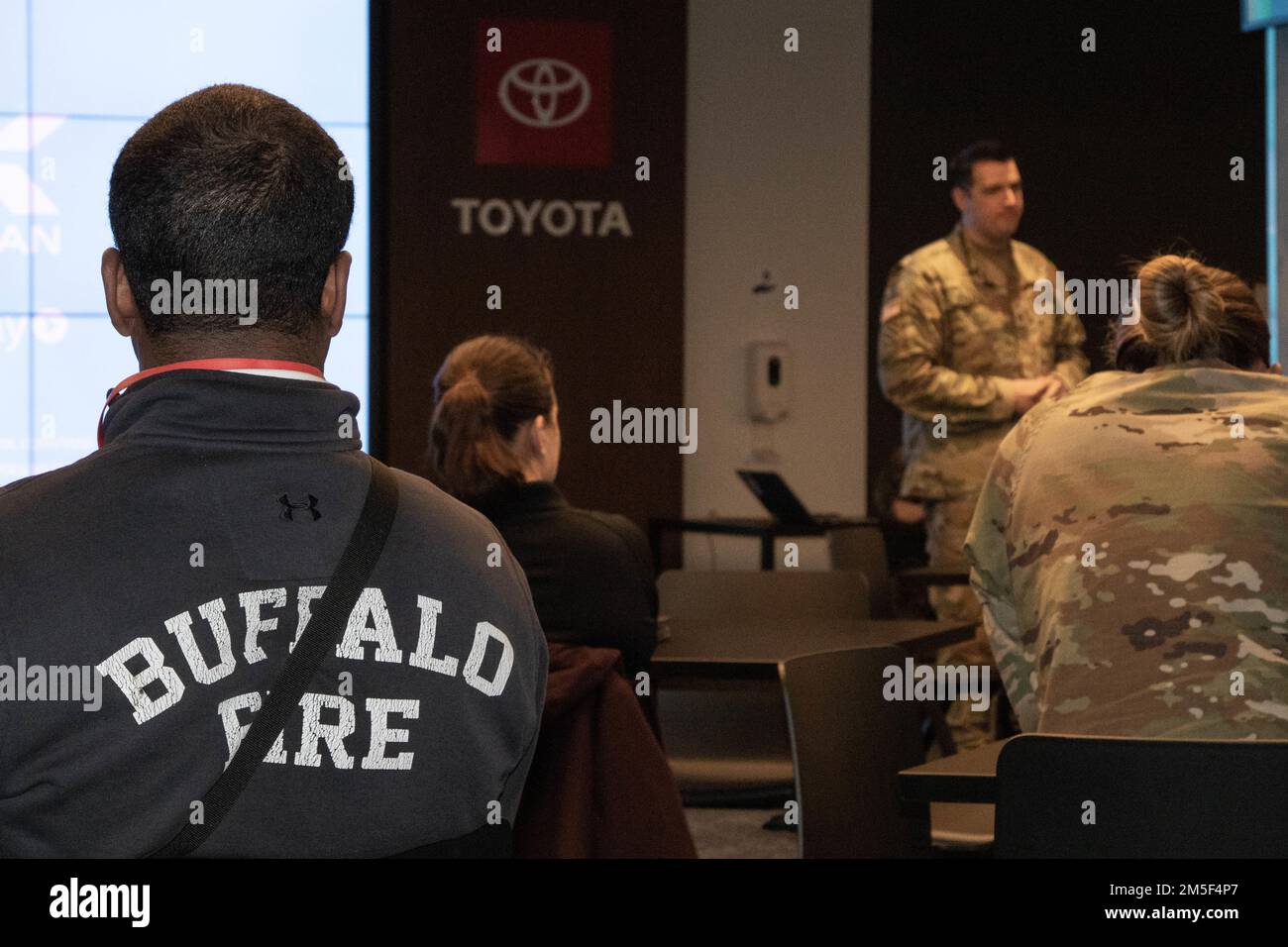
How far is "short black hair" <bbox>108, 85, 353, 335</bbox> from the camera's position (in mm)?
1133

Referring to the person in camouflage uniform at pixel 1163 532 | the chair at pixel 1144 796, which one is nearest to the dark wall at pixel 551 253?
the person in camouflage uniform at pixel 1163 532

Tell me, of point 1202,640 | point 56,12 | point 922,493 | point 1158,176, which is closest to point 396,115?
point 56,12

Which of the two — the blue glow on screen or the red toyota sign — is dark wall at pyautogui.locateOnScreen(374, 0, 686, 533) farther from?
the blue glow on screen

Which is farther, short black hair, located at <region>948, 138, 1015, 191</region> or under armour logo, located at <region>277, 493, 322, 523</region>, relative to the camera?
short black hair, located at <region>948, 138, 1015, 191</region>

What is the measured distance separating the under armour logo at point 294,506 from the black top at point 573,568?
143 centimetres

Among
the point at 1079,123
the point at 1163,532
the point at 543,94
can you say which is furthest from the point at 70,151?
the point at 1163,532

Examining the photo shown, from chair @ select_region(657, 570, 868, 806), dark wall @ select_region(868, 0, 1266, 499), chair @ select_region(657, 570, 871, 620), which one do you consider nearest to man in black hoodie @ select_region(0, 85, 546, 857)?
chair @ select_region(657, 570, 868, 806)

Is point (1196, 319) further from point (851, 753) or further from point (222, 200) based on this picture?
point (222, 200)

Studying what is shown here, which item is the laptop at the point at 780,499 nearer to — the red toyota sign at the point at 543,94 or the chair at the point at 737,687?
the red toyota sign at the point at 543,94

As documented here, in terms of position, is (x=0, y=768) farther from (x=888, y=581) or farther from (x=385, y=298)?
(x=385, y=298)

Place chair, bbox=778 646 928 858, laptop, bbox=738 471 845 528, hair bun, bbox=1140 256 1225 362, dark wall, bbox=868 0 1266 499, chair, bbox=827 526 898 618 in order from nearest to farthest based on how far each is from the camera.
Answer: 1. hair bun, bbox=1140 256 1225 362
2. chair, bbox=778 646 928 858
3. chair, bbox=827 526 898 618
4. laptop, bbox=738 471 845 528
5. dark wall, bbox=868 0 1266 499

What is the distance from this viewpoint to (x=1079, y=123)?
22.7 feet

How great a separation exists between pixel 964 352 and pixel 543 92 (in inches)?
94.3
